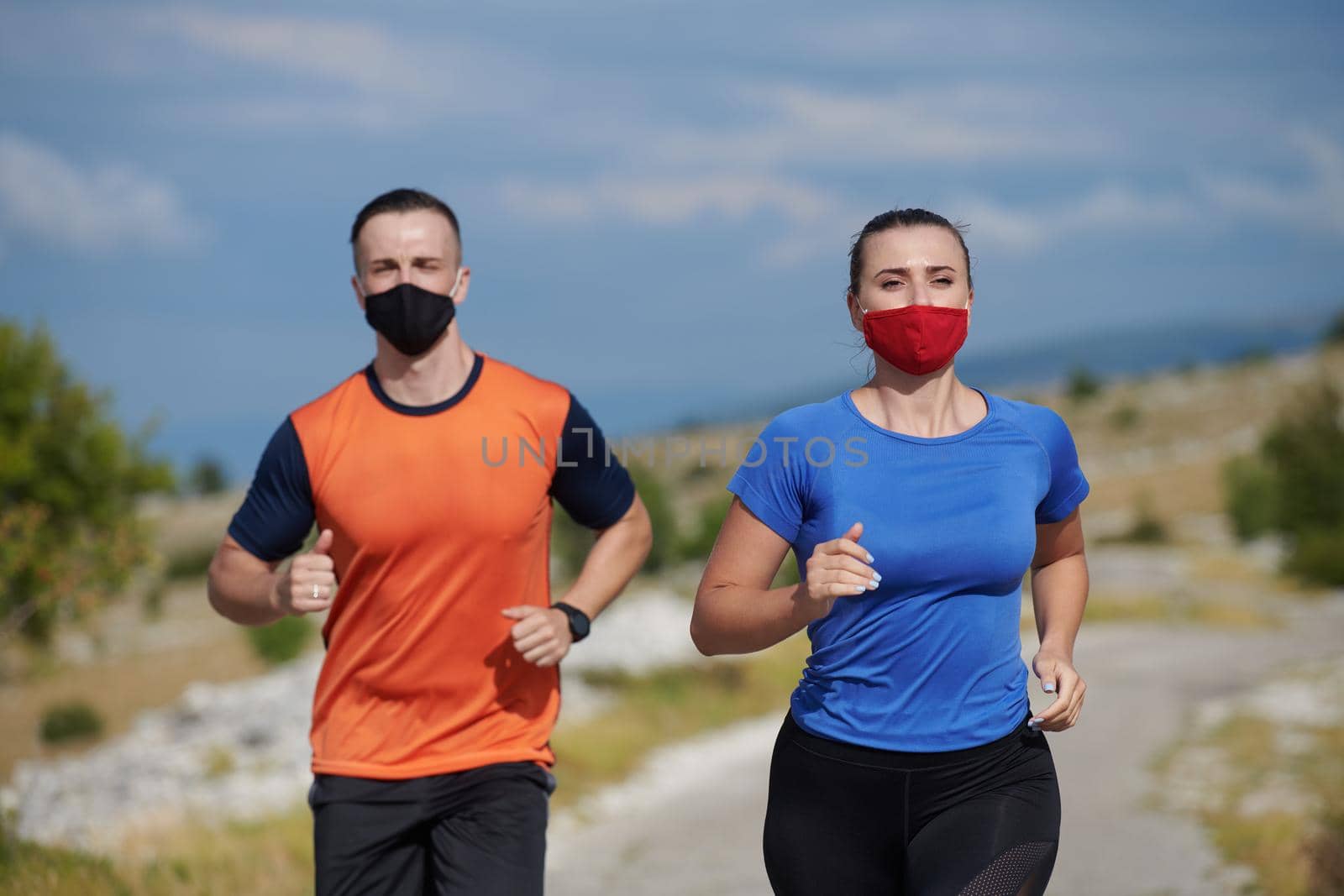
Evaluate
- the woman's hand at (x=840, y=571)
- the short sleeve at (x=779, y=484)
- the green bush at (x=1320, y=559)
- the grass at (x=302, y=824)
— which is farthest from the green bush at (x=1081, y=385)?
the woman's hand at (x=840, y=571)

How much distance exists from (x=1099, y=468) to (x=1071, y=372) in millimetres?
27254

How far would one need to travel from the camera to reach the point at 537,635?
4.21 m

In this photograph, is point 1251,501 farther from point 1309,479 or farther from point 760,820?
point 760,820

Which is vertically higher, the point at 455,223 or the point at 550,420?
the point at 455,223

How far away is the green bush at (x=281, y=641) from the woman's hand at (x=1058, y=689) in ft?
107

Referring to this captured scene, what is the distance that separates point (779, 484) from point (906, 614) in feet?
1.48

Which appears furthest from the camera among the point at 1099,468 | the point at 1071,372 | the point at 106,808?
the point at 1071,372

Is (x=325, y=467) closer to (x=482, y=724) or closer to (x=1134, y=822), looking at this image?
(x=482, y=724)

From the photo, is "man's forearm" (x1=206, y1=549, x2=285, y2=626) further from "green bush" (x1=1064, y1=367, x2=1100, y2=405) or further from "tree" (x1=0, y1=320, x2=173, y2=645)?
"green bush" (x1=1064, y1=367, x2=1100, y2=405)

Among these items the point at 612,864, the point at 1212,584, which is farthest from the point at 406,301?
the point at 1212,584

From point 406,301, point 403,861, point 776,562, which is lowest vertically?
point 403,861

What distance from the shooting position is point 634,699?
16172 millimetres

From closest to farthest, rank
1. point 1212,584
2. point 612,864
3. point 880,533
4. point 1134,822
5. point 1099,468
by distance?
point 880,533, point 612,864, point 1134,822, point 1212,584, point 1099,468

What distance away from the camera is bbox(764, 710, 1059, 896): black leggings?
3.58 metres
